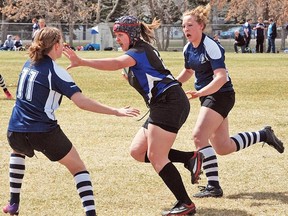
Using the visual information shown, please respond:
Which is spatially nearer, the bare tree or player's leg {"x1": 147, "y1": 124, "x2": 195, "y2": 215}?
player's leg {"x1": 147, "y1": 124, "x2": 195, "y2": 215}

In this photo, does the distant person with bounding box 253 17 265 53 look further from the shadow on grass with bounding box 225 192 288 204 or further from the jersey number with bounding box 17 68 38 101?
the jersey number with bounding box 17 68 38 101

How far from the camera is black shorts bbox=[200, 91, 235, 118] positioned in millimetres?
7711

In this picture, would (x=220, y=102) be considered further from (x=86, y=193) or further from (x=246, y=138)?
(x=86, y=193)

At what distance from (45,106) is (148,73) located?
3.35 ft

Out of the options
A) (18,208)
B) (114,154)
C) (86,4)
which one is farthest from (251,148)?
(86,4)

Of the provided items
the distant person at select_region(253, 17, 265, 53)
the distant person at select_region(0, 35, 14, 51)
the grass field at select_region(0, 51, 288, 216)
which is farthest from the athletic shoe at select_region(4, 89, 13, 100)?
the distant person at select_region(0, 35, 14, 51)

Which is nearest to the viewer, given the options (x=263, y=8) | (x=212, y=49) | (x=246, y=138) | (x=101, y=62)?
(x=101, y=62)

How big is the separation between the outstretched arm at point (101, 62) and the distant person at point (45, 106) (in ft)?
0.52

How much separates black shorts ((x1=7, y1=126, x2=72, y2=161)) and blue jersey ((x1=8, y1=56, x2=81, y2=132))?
0.04 m

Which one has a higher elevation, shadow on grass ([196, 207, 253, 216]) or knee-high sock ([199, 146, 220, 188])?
knee-high sock ([199, 146, 220, 188])

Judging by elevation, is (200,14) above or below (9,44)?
above

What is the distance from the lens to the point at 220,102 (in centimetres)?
773

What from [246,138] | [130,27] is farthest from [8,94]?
[130,27]

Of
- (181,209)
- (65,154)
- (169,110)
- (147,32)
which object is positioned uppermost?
(147,32)
